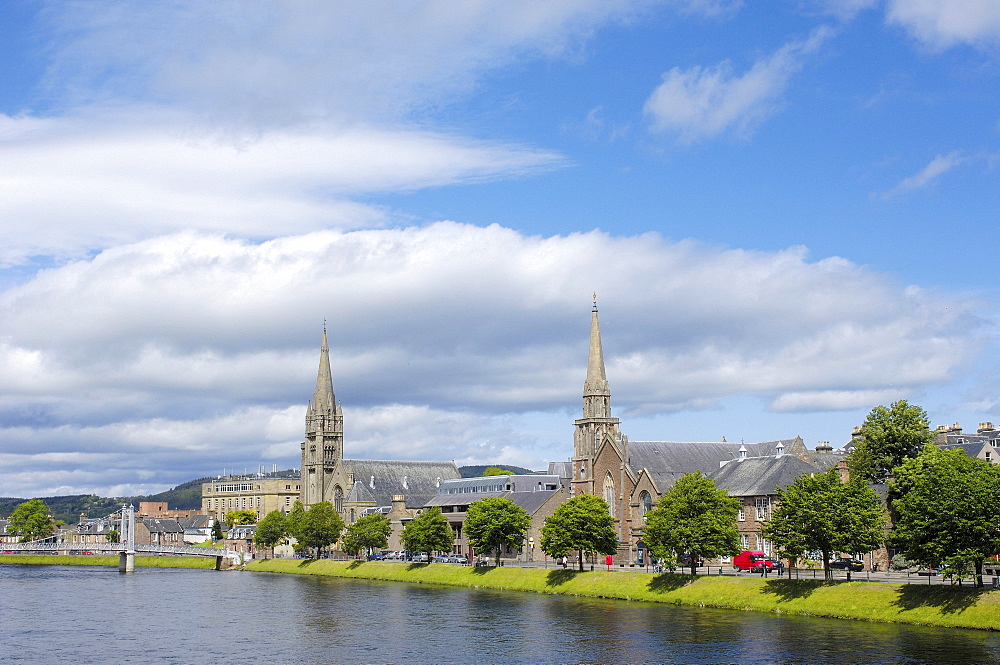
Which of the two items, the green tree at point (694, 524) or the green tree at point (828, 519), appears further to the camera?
the green tree at point (694, 524)

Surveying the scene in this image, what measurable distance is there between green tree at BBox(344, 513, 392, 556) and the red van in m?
67.7

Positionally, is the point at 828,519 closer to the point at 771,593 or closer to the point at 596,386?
the point at 771,593

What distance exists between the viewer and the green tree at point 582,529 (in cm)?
11909

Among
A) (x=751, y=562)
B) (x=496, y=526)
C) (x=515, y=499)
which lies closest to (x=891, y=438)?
(x=751, y=562)

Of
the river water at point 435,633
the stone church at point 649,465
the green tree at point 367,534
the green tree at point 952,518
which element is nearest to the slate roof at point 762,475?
the stone church at point 649,465

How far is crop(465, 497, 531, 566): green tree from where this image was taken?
13425cm

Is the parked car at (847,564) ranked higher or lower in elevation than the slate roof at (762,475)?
lower

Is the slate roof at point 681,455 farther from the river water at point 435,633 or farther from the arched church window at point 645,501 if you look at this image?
the river water at point 435,633

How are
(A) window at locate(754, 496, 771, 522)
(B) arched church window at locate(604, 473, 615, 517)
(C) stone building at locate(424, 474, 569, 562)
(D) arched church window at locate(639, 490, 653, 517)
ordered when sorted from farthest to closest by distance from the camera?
(C) stone building at locate(424, 474, 569, 562)
(B) arched church window at locate(604, 473, 615, 517)
(D) arched church window at locate(639, 490, 653, 517)
(A) window at locate(754, 496, 771, 522)

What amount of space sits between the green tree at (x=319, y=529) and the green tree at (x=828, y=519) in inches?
3941

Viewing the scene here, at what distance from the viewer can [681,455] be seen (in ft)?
491

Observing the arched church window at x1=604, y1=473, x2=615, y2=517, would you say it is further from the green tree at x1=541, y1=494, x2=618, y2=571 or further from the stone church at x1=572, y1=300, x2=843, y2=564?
the green tree at x1=541, y1=494, x2=618, y2=571

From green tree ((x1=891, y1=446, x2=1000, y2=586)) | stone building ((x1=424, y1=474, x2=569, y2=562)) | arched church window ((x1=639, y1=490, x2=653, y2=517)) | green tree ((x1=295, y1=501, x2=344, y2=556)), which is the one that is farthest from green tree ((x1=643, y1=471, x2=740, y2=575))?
green tree ((x1=295, y1=501, x2=344, y2=556))

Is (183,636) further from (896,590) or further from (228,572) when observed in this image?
(228,572)
